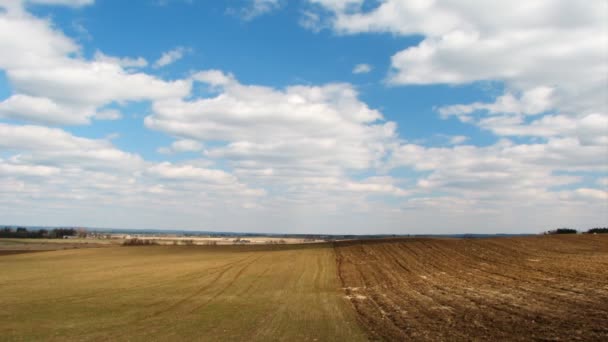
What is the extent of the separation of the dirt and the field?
0.06 meters

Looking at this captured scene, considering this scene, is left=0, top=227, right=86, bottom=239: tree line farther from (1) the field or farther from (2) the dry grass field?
(2) the dry grass field

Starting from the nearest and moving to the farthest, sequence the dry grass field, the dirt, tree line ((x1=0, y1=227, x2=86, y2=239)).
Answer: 1. the dirt
2. the dry grass field
3. tree line ((x1=0, y1=227, x2=86, y2=239))

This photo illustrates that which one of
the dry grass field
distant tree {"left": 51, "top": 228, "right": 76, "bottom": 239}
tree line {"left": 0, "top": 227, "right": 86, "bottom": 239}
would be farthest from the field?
distant tree {"left": 51, "top": 228, "right": 76, "bottom": 239}

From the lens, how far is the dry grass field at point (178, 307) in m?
17.6

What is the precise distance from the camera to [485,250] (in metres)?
50.5

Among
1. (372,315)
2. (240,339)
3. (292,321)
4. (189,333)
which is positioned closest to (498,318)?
(372,315)

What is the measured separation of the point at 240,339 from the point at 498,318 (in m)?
9.68

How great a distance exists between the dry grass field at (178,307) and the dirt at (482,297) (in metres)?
1.69

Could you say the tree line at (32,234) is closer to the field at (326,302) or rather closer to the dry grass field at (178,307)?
the field at (326,302)

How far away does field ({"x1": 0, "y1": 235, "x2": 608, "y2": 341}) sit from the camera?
662 inches

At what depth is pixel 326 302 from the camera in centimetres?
2445

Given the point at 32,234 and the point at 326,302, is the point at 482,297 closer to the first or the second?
the point at 326,302

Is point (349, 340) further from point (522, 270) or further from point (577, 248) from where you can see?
point (577, 248)

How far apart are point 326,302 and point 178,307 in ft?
24.8
